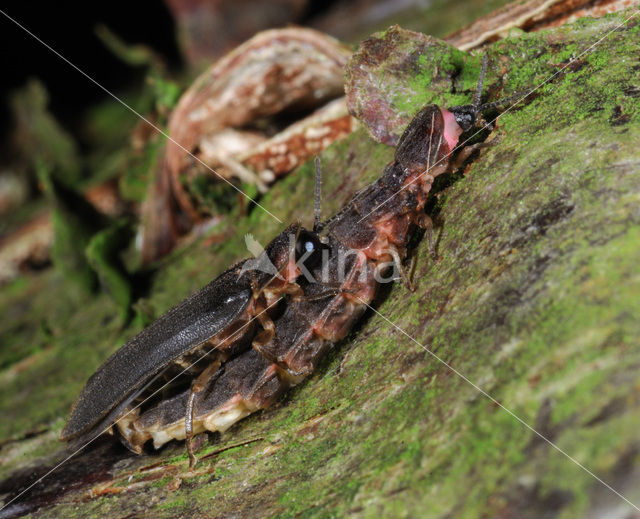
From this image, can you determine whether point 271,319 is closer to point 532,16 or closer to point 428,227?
point 428,227

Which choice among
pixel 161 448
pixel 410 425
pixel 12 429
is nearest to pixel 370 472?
pixel 410 425

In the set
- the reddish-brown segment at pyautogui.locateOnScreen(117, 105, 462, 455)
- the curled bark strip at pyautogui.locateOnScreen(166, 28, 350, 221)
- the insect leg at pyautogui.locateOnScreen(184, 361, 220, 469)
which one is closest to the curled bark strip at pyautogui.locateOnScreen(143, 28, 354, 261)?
the curled bark strip at pyautogui.locateOnScreen(166, 28, 350, 221)

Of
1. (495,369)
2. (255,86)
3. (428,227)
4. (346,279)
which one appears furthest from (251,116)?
(495,369)

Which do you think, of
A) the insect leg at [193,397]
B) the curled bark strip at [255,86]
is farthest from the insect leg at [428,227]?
the curled bark strip at [255,86]

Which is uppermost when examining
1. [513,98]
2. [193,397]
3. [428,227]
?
[513,98]

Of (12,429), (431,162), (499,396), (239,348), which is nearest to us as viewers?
(499,396)

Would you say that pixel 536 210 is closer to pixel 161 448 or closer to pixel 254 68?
pixel 161 448

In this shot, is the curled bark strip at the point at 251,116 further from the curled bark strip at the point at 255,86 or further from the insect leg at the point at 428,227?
the insect leg at the point at 428,227
